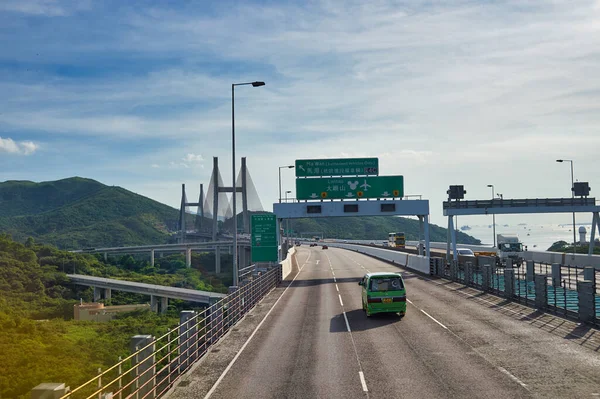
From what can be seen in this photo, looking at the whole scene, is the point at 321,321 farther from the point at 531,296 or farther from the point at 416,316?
the point at 531,296

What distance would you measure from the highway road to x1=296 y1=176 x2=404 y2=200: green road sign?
23.4 metres

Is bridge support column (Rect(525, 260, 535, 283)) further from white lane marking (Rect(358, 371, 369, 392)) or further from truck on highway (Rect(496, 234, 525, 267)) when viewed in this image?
truck on highway (Rect(496, 234, 525, 267))

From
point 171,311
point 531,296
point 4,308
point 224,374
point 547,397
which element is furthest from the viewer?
point 171,311

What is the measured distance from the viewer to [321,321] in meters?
23.1

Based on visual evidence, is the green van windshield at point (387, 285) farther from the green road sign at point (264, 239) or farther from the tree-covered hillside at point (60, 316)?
the green road sign at point (264, 239)

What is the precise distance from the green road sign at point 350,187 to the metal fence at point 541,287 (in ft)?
32.0

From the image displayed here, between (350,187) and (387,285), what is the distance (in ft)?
83.1

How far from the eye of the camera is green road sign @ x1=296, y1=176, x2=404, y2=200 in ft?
156

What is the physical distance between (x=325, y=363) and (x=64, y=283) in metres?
108

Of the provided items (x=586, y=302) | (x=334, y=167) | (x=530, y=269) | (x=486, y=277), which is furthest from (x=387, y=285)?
(x=334, y=167)

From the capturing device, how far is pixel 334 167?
4819cm

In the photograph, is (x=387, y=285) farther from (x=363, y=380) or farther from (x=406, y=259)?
(x=406, y=259)

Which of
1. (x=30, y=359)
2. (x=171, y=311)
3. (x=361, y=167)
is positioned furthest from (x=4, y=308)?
(x=361, y=167)

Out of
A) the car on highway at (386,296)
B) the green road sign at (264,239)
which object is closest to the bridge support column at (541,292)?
the car on highway at (386,296)
